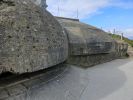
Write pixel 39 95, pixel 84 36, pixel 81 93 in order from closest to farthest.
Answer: pixel 39 95
pixel 81 93
pixel 84 36

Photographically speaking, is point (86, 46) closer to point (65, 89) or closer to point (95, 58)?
point (95, 58)

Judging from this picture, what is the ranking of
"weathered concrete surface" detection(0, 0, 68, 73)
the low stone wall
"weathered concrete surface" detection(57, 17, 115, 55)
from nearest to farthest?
"weathered concrete surface" detection(0, 0, 68, 73) → "weathered concrete surface" detection(57, 17, 115, 55) → the low stone wall

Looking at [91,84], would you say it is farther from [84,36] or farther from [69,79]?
[84,36]

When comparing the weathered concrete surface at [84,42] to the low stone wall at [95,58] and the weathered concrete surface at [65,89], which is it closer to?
the low stone wall at [95,58]

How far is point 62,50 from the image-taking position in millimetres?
5332

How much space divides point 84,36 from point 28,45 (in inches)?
193

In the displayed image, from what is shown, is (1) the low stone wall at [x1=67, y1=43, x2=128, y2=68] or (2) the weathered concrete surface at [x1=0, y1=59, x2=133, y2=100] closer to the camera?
(2) the weathered concrete surface at [x1=0, y1=59, x2=133, y2=100]

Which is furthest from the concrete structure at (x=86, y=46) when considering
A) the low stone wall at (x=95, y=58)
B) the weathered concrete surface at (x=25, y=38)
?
the weathered concrete surface at (x=25, y=38)

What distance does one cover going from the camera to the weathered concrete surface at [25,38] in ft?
11.5

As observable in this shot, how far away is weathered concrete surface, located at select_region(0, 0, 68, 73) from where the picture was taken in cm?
350

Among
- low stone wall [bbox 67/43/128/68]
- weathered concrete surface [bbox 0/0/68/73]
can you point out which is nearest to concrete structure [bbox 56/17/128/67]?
low stone wall [bbox 67/43/128/68]

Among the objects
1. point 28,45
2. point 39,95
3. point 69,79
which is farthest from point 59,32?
point 39,95

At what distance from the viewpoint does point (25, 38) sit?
3.81 meters

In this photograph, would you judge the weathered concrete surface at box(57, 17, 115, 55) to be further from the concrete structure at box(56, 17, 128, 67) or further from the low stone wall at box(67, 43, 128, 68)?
the low stone wall at box(67, 43, 128, 68)
